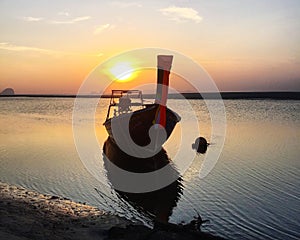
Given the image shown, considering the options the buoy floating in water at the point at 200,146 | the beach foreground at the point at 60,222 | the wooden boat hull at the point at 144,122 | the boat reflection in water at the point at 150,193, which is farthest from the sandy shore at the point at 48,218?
the buoy floating in water at the point at 200,146

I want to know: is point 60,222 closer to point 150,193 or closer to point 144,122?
point 150,193

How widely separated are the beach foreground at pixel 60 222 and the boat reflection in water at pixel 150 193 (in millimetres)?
1800

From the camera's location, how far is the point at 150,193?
1499 centimetres

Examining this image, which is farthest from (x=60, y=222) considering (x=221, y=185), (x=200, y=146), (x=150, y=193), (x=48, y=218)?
(x=200, y=146)

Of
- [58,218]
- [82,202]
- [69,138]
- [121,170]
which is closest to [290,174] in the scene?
[121,170]

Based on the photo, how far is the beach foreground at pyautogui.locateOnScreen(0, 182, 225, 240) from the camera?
8.71 m

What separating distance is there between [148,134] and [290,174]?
9.42m

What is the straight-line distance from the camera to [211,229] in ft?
35.9

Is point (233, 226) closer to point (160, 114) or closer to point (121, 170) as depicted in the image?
point (121, 170)

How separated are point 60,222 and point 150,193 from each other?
5346 mm

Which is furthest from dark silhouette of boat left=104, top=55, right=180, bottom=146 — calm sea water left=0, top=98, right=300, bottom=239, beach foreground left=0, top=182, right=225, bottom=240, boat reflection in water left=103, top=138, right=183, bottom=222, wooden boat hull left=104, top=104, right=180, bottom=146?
beach foreground left=0, top=182, right=225, bottom=240

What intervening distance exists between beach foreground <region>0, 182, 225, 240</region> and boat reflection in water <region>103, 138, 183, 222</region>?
180 cm

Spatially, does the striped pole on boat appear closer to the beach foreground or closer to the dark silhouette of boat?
the dark silhouette of boat

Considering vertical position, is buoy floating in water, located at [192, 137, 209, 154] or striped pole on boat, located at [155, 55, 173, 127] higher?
striped pole on boat, located at [155, 55, 173, 127]
